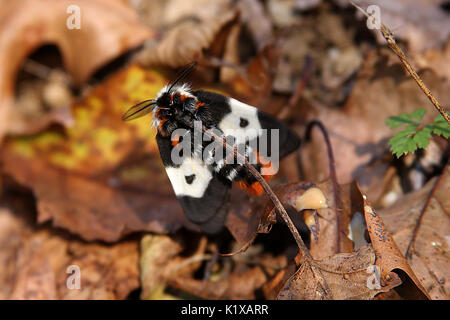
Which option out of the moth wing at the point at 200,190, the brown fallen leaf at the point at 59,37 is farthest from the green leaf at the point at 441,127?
the brown fallen leaf at the point at 59,37

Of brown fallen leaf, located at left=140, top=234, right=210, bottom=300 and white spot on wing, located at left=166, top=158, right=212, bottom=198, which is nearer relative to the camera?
white spot on wing, located at left=166, top=158, right=212, bottom=198

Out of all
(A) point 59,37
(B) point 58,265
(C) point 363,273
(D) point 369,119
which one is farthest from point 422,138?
(A) point 59,37

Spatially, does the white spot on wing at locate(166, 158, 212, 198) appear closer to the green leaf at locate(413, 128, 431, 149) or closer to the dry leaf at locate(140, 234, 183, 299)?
the dry leaf at locate(140, 234, 183, 299)

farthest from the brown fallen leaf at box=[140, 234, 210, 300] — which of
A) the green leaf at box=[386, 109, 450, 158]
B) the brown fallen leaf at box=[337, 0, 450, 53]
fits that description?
the brown fallen leaf at box=[337, 0, 450, 53]

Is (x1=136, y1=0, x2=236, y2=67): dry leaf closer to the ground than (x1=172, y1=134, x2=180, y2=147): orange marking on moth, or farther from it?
farther from it

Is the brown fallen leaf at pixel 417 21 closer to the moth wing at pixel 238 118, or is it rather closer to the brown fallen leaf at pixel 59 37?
the moth wing at pixel 238 118

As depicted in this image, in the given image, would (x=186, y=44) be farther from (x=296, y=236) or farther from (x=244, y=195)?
(x=296, y=236)
